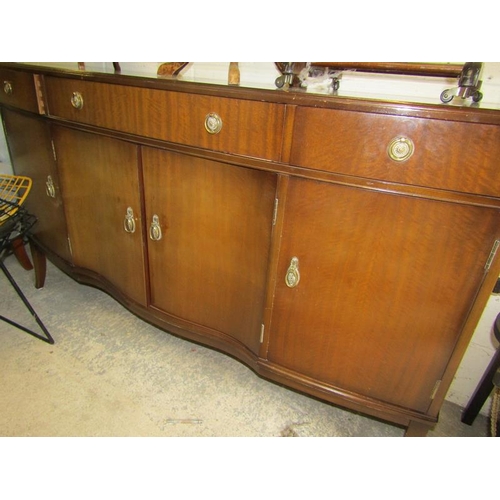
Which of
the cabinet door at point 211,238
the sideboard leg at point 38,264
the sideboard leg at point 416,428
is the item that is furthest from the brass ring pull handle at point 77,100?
the sideboard leg at point 416,428

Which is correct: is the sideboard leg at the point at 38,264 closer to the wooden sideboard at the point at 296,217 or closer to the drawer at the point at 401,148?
the wooden sideboard at the point at 296,217

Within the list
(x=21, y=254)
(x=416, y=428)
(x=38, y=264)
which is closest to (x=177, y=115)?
(x=416, y=428)

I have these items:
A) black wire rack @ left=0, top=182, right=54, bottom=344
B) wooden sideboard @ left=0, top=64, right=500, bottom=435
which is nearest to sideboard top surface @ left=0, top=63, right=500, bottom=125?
wooden sideboard @ left=0, top=64, right=500, bottom=435

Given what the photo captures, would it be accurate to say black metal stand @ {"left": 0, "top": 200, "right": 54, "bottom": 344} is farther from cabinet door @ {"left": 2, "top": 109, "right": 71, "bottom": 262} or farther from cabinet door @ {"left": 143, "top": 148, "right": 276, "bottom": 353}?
cabinet door @ {"left": 143, "top": 148, "right": 276, "bottom": 353}

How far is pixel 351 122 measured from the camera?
0.68 m

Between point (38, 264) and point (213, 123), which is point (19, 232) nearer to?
point (38, 264)

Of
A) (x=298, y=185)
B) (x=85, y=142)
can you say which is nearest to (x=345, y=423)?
(x=298, y=185)

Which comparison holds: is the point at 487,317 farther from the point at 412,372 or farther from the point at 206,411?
the point at 206,411

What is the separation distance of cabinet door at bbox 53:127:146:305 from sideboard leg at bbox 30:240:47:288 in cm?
37

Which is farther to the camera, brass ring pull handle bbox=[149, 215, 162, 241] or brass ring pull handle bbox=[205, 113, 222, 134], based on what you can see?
brass ring pull handle bbox=[149, 215, 162, 241]

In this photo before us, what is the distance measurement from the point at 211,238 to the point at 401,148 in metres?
0.54

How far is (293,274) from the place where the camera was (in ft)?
2.83

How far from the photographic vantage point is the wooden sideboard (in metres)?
0.67

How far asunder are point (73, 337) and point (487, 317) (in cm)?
152
